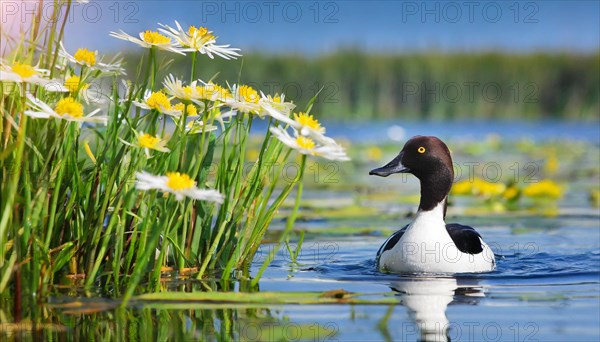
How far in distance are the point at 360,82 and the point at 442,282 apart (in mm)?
16820

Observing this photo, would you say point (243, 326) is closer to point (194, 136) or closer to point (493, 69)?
point (194, 136)

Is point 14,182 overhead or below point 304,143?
below

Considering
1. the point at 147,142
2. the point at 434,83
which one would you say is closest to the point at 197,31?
the point at 147,142

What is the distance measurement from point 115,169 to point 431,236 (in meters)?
2.15

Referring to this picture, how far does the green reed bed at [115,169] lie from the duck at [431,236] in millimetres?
1057

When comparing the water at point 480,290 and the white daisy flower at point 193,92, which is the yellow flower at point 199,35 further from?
A: the water at point 480,290

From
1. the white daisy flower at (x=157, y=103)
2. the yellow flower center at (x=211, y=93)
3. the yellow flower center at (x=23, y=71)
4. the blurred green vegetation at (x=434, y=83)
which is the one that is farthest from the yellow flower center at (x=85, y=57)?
the blurred green vegetation at (x=434, y=83)

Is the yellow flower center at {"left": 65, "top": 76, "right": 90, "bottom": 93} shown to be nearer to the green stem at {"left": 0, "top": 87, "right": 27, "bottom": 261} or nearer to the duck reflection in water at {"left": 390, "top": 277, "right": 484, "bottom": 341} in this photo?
the green stem at {"left": 0, "top": 87, "right": 27, "bottom": 261}

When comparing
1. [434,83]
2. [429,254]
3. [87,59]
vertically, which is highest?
[434,83]

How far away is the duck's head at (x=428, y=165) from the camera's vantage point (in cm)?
602

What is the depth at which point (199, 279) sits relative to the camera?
4.63 m

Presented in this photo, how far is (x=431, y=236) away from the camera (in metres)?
5.75

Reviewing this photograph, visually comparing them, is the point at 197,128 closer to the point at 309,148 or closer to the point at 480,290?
the point at 309,148

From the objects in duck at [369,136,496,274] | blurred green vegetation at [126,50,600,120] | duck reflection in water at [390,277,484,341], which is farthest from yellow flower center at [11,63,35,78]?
blurred green vegetation at [126,50,600,120]
